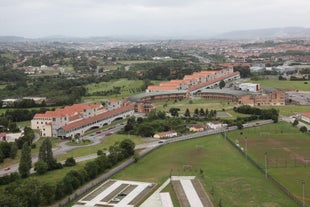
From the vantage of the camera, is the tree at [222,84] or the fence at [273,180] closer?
the fence at [273,180]

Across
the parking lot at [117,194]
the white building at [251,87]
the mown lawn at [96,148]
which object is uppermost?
the white building at [251,87]

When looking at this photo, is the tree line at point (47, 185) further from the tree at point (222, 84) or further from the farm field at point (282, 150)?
the tree at point (222, 84)

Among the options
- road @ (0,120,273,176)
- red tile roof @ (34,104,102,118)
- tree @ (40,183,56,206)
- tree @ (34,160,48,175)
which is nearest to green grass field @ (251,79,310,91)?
road @ (0,120,273,176)

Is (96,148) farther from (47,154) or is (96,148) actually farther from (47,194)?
(47,194)

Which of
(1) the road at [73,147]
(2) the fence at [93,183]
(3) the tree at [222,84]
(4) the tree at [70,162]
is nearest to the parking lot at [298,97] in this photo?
(3) the tree at [222,84]

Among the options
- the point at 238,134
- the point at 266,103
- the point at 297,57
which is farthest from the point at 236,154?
the point at 297,57
